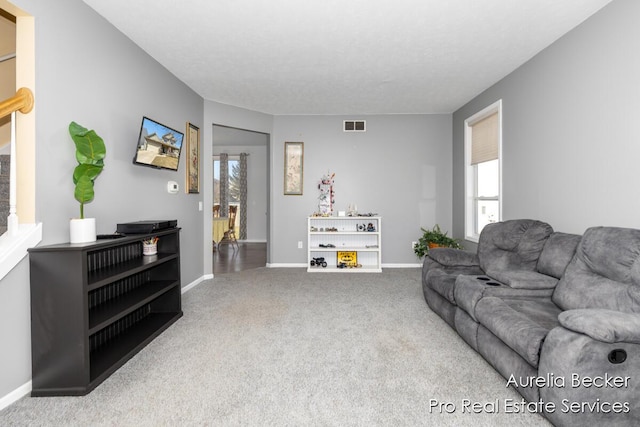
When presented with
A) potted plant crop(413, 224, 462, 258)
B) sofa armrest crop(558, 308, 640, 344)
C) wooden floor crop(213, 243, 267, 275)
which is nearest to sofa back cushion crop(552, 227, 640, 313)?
sofa armrest crop(558, 308, 640, 344)

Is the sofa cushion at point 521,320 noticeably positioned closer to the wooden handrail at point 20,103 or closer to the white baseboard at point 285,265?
the wooden handrail at point 20,103

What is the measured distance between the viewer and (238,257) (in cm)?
677

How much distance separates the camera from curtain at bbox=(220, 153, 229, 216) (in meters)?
8.97

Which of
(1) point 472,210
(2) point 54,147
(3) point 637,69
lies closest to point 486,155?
(1) point 472,210

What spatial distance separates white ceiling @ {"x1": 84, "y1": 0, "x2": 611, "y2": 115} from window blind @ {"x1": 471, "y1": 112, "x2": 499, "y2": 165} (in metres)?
0.49

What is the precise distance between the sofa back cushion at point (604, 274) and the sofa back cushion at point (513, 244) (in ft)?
1.67

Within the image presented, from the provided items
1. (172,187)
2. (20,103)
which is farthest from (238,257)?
(20,103)

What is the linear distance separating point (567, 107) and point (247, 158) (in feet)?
24.7

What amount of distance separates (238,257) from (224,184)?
305 cm

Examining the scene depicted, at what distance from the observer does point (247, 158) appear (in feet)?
29.5

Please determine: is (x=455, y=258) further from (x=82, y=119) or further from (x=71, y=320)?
(x=82, y=119)

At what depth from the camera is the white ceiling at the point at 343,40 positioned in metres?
2.54

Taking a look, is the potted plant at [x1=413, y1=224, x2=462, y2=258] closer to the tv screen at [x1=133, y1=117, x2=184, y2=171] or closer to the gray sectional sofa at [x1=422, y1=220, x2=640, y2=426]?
the gray sectional sofa at [x1=422, y1=220, x2=640, y2=426]

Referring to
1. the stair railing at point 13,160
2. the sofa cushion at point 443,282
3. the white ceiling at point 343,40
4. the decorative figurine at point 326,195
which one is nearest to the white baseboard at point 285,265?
the decorative figurine at point 326,195
